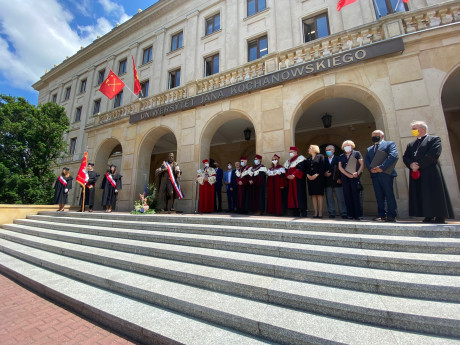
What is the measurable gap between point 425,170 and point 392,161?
0.59 meters

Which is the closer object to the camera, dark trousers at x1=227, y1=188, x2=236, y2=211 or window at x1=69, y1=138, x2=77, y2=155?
dark trousers at x1=227, y1=188, x2=236, y2=211

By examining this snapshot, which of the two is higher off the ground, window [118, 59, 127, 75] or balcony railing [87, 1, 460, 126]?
window [118, 59, 127, 75]

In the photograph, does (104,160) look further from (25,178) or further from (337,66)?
(337,66)

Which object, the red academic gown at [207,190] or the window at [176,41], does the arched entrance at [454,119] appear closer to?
the red academic gown at [207,190]

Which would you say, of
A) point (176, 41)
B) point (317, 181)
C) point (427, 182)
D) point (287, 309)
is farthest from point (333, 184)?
point (176, 41)

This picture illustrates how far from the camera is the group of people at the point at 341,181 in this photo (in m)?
4.16

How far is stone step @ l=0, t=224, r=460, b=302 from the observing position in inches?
95.8

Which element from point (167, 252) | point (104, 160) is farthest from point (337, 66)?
point (104, 160)

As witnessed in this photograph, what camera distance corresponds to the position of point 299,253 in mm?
3367

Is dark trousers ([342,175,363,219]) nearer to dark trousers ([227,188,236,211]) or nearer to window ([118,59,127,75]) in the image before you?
dark trousers ([227,188,236,211])

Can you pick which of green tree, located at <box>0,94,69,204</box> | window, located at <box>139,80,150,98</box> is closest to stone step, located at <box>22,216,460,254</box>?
green tree, located at <box>0,94,69,204</box>

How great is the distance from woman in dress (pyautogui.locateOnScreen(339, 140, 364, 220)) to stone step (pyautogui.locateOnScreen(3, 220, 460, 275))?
2351mm

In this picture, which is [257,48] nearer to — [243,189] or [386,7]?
[386,7]

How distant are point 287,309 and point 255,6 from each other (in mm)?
15852
